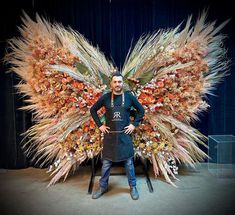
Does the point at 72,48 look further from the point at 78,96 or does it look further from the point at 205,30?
the point at 205,30

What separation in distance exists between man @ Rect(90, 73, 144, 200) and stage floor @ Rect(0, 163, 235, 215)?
162 mm

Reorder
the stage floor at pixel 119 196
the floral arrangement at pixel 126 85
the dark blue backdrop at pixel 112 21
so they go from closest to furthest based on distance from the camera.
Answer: the stage floor at pixel 119 196, the floral arrangement at pixel 126 85, the dark blue backdrop at pixel 112 21

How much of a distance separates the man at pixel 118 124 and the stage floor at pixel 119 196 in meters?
0.16

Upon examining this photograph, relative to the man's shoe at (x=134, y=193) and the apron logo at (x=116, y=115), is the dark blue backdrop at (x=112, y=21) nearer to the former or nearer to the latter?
the apron logo at (x=116, y=115)

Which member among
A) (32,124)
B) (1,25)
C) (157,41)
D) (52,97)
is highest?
(1,25)

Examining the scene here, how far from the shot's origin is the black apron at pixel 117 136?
106 inches

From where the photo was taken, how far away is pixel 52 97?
9.97ft

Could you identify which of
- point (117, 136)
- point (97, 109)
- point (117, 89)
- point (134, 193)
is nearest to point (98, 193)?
point (134, 193)

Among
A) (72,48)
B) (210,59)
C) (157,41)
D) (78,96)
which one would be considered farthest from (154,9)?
(78,96)

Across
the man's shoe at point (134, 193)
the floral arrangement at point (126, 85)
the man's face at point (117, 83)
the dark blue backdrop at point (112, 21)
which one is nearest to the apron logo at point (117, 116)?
the man's face at point (117, 83)

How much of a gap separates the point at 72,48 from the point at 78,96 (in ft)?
1.62

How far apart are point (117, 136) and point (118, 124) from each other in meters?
0.11

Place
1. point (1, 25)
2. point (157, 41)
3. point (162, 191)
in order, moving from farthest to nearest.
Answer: point (1, 25), point (157, 41), point (162, 191)

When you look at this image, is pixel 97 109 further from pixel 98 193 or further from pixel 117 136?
pixel 98 193
